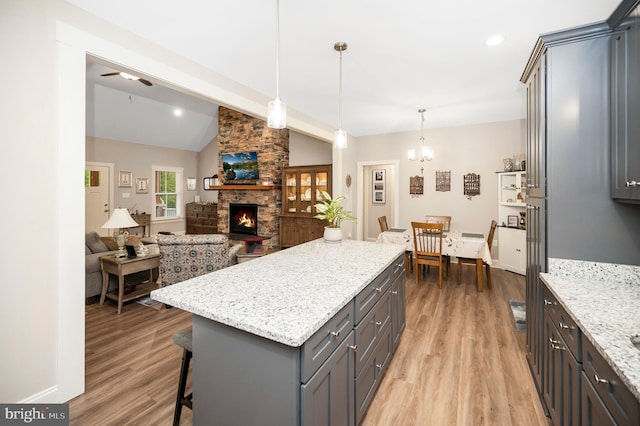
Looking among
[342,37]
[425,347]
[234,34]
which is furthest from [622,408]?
[234,34]

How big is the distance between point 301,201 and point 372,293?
5.20 metres

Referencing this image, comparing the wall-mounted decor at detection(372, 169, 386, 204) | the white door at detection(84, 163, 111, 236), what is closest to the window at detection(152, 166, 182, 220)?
the white door at detection(84, 163, 111, 236)

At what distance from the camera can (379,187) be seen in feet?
26.5

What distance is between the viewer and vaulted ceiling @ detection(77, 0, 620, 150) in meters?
2.19

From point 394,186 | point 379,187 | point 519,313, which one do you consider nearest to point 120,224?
point 519,313

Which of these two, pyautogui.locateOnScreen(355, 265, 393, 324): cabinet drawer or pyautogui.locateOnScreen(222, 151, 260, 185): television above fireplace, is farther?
pyautogui.locateOnScreen(222, 151, 260, 185): television above fireplace

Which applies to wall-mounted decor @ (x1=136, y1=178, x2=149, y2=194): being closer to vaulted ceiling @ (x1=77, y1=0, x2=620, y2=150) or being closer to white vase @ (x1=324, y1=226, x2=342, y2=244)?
vaulted ceiling @ (x1=77, y1=0, x2=620, y2=150)

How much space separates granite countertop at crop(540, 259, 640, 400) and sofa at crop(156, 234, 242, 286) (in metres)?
3.19

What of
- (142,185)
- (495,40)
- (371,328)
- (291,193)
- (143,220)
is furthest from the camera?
(142,185)

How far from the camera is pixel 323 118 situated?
5219mm

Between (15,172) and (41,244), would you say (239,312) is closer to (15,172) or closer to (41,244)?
(41,244)

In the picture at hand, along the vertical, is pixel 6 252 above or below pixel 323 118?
below

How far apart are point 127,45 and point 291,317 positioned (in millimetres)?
2559

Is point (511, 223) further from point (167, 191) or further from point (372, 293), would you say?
point (167, 191)
